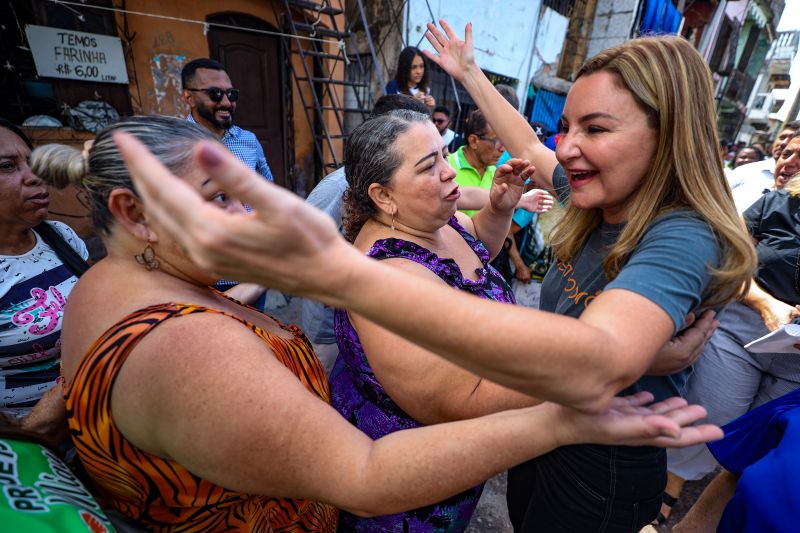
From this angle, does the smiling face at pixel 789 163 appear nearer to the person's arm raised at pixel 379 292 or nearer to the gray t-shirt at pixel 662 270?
the gray t-shirt at pixel 662 270

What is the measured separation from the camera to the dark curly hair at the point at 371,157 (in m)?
1.60

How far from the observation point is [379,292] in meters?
0.57

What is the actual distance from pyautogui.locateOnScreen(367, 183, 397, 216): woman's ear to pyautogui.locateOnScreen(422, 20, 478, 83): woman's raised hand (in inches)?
33.8

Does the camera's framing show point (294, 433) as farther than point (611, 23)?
No

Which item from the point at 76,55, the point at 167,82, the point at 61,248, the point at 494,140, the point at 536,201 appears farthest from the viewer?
the point at 167,82

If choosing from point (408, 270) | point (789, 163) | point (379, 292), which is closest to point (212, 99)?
point (408, 270)

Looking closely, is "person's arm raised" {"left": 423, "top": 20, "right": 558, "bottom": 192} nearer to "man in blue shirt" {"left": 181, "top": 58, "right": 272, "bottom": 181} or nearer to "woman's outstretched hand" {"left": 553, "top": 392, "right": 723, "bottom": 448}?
"woman's outstretched hand" {"left": 553, "top": 392, "right": 723, "bottom": 448}

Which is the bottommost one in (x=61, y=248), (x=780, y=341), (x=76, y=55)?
(x=780, y=341)

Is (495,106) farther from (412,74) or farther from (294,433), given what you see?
(412,74)

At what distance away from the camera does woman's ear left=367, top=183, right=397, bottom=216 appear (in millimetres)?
1602

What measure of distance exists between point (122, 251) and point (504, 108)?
1778 millimetres

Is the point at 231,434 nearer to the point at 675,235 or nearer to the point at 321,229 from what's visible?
the point at 321,229

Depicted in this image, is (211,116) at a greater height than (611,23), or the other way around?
(611,23)

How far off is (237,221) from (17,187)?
6.01 feet
